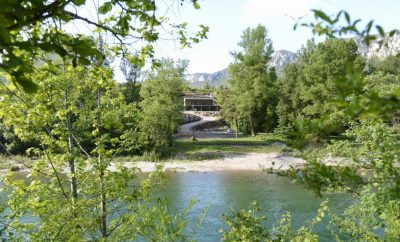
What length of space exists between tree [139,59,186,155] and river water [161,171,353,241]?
22.7 ft

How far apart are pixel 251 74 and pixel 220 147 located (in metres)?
9.99

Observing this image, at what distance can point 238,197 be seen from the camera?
19953mm

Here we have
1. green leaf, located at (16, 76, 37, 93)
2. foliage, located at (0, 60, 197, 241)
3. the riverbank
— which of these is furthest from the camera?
the riverbank

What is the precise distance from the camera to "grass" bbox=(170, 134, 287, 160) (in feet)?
114

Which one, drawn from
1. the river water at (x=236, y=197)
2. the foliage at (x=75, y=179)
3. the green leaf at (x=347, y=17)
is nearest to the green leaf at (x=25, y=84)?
the green leaf at (x=347, y=17)

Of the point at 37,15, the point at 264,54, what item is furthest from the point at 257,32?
the point at 37,15

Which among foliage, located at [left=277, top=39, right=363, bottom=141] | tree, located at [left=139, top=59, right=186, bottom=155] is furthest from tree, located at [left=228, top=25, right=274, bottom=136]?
tree, located at [left=139, top=59, right=186, bottom=155]

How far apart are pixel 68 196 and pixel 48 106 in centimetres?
145

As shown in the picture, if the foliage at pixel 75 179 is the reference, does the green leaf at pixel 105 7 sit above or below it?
above

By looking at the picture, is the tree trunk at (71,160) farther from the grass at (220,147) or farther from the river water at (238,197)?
the grass at (220,147)

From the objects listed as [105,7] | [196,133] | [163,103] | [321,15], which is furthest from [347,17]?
[196,133]

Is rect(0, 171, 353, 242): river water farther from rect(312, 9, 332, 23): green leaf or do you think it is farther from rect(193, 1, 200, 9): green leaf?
rect(312, 9, 332, 23): green leaf

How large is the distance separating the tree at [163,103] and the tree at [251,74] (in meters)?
7.57

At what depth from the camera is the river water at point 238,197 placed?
14598 mm
